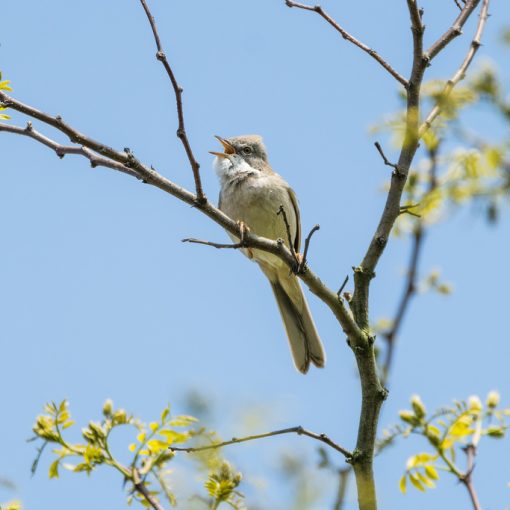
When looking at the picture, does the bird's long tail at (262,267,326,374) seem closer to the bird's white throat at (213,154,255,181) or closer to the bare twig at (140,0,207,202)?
the bird's white throat at (213,154,255,181)

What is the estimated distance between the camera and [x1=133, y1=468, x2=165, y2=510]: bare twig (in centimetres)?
270

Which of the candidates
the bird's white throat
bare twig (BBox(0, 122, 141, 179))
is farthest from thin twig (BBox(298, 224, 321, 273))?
the bird's white throat

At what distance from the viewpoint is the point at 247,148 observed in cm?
860

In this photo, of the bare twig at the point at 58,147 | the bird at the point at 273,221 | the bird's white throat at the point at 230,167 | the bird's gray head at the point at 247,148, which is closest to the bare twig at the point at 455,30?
the bare twig at the point at 58,147

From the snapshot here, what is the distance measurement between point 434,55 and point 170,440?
2.28m

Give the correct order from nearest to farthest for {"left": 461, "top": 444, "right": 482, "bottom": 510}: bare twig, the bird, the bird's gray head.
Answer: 1. {"left": 461, "top": 444, "right": 482, "bottom": 510}: bare twig
2. the bird
3. the bird's gray head

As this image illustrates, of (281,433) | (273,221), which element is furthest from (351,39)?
(273,221)

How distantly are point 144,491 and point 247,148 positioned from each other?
6.12 meters

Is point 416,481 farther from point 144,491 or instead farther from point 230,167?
point 230,167

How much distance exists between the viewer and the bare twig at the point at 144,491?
2.70 metres

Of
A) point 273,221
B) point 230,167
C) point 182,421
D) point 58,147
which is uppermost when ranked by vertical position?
point 230,167

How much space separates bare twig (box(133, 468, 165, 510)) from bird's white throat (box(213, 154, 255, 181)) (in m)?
5.20

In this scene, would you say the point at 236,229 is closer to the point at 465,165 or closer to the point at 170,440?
the point at 170,440

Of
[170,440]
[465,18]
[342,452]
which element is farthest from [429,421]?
[465,18]
